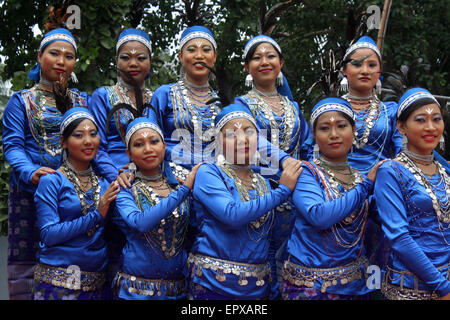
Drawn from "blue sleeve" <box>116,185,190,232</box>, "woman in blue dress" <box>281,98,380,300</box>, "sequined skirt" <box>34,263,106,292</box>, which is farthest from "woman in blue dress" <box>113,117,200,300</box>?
"woman in blue dress" <box>281,98,380,300</box>

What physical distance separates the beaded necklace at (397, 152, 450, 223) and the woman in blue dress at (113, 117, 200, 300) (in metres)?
1.41

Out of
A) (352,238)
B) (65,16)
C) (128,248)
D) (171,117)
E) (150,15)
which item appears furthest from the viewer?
(150,15)

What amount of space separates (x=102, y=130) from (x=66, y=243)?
1191 mm

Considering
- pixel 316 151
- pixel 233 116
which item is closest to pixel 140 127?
pixel 233 116

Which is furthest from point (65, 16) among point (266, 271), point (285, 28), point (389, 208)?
point (285, 28)

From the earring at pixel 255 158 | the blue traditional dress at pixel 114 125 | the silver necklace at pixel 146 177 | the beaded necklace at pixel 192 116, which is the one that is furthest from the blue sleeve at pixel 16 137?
the earring at pixel 255 158

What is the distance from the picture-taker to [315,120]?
394 centimetres

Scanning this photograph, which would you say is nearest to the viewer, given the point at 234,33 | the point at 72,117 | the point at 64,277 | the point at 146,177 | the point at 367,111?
the point at 64,277

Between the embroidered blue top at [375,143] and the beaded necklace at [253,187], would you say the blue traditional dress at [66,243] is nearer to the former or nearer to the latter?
the beaded necklace at [253,187]

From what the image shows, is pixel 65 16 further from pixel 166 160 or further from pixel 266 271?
pixel 266 271

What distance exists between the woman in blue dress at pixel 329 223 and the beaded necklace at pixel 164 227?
0.81 m

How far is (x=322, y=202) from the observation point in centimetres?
360

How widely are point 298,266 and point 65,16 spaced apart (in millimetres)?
3427

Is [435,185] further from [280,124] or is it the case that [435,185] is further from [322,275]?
[280,124]
